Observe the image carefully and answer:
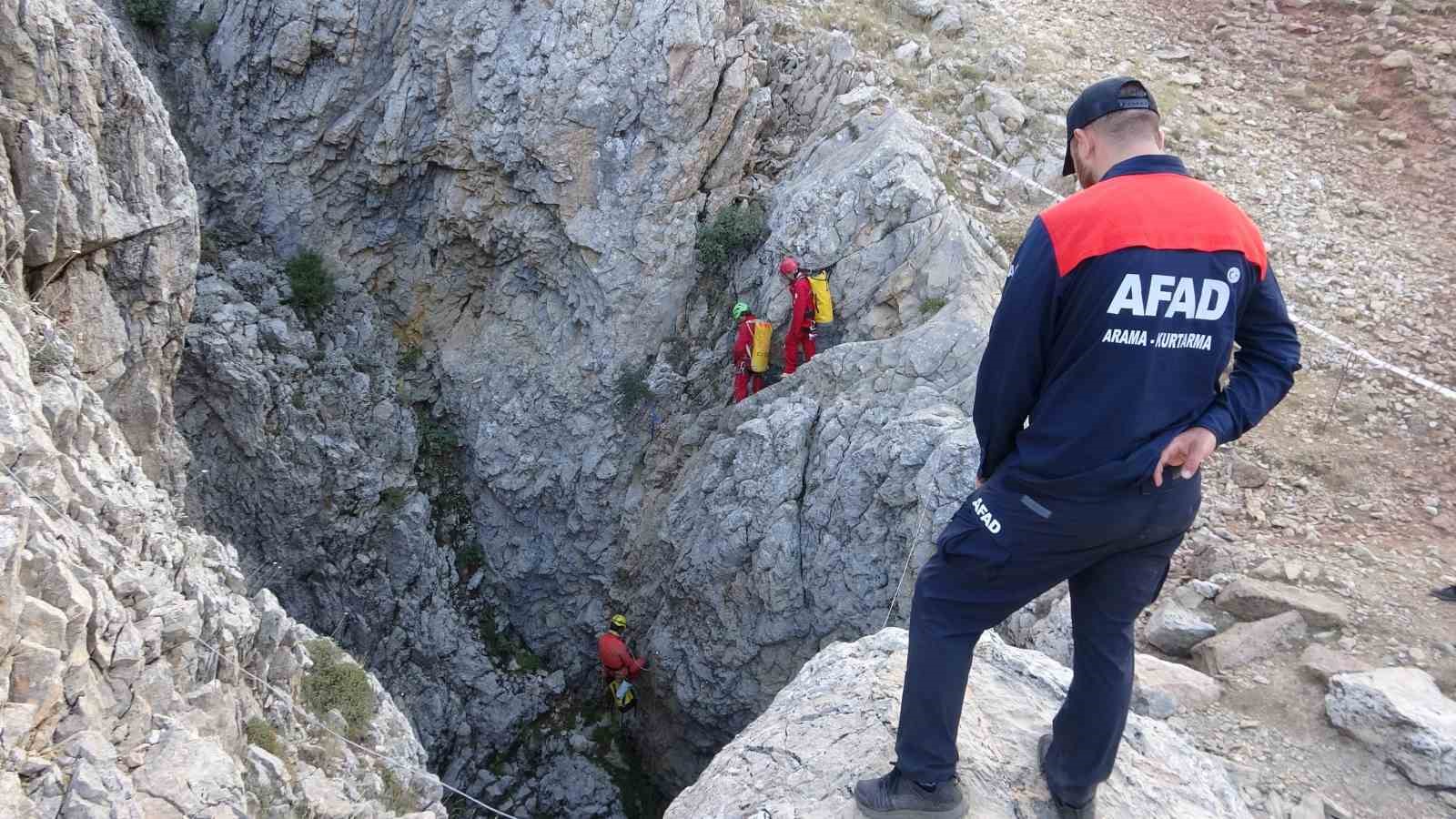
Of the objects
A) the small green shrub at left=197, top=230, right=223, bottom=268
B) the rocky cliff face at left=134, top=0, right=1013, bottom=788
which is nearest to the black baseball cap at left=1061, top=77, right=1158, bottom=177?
the rocky cliff face at left=134, top=0, right=1013, bottom=788

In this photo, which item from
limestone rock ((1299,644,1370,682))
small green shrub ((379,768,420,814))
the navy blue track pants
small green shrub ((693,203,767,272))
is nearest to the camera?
the navy blue track pants

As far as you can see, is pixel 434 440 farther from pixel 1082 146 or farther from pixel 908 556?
pixel 1082 146

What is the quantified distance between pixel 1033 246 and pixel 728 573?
29.2 ft

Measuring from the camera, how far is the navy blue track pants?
9.57 feet

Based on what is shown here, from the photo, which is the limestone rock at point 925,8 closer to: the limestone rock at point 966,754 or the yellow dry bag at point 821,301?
the yellow dry bag at point 821,301

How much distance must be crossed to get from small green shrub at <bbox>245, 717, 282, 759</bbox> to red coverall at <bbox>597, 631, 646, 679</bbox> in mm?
7705

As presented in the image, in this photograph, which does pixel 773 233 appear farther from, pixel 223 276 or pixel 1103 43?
pixel 223 276

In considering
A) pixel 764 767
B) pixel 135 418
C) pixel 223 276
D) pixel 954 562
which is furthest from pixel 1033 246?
pixel 223 276

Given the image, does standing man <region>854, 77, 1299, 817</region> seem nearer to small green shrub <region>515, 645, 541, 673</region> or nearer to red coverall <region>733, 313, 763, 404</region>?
red coverall <region>733, 313, 763, 404</region>

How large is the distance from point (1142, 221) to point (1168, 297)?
24 cm

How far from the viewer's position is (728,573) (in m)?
11.3

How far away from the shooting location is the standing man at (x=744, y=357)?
11.7 m

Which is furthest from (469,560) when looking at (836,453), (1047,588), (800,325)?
(1047,588)

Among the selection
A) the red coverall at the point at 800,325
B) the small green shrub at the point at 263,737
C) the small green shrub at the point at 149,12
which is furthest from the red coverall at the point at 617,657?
the small green shrub at the point at 149,12
